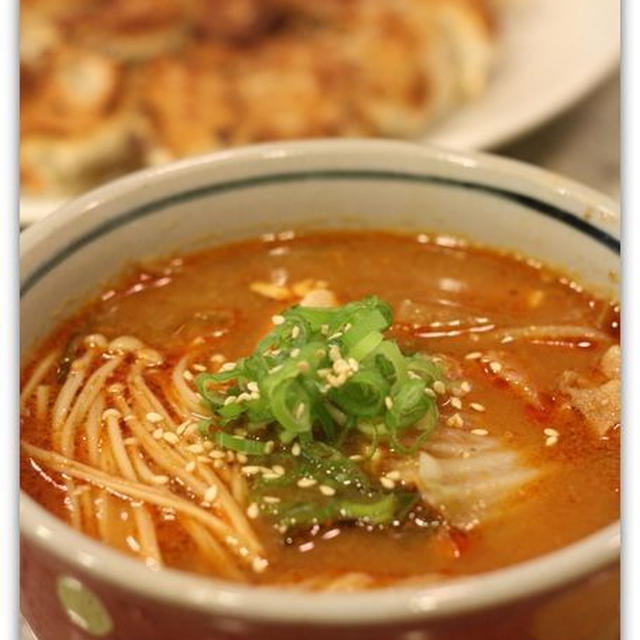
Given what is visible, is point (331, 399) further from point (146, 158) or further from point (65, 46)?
point (65, 46)

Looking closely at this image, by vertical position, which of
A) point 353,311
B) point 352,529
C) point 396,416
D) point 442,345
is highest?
point 442,345

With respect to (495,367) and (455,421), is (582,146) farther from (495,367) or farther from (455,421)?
(455,421)

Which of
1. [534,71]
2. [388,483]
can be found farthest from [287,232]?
[534,71]

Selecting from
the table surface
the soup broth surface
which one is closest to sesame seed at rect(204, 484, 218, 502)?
the soup broth surface

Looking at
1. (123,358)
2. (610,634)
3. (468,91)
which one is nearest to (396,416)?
(610,634)

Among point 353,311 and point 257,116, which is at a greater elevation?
point 257,116

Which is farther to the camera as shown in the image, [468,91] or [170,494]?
[468,91]

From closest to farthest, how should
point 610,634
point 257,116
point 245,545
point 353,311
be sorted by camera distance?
point 610,634 → point 245,545 → point 353,311 → point 257,116
